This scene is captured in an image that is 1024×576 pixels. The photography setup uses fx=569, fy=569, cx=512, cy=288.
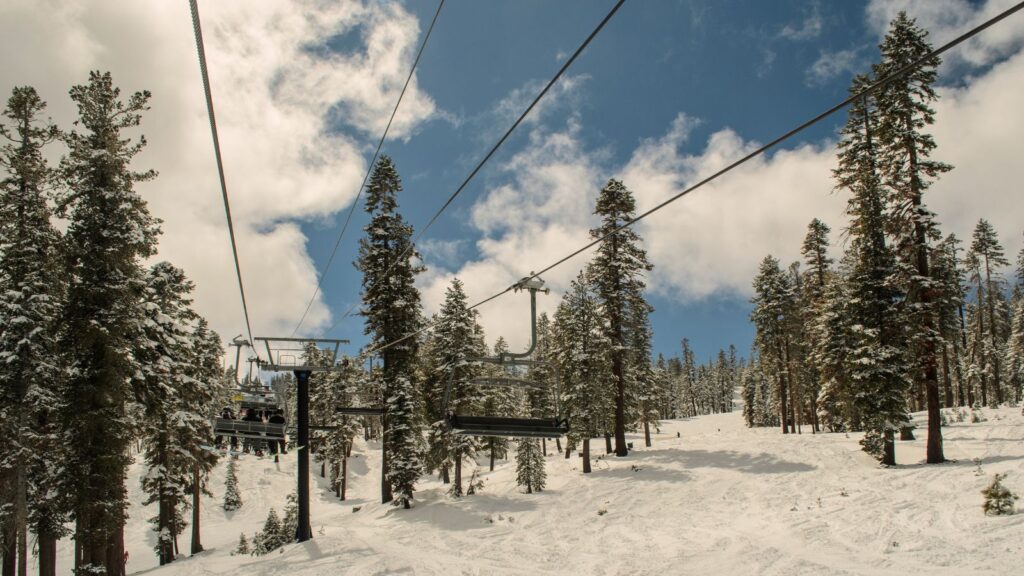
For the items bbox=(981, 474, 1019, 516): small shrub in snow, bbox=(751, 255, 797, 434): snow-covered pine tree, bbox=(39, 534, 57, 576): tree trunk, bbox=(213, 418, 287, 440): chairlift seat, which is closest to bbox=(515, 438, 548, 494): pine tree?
bbox=(213, 418, 287, 440): chairlift seat

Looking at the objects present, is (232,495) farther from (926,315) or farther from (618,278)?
(926,315)

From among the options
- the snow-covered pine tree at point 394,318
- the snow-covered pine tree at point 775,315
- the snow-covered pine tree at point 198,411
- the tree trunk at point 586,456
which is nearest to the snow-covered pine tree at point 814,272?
the snow-covered pine tree at point 775,315

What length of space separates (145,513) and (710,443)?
53999mm

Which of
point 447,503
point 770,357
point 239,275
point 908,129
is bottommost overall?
point 447,503

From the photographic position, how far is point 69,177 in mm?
20000

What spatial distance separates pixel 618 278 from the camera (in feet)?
119

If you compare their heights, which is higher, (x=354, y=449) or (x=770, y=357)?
(x=770, y=357)

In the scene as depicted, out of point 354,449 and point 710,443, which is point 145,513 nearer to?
point 354,449

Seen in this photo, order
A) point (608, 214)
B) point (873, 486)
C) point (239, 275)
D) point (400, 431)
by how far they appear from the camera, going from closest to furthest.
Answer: point (239, 275)
point (873, 486)
point (400, 431)
point (608, 214)

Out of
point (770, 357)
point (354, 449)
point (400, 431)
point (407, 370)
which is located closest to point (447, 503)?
point (400, 431)

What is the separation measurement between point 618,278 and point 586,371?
21.2 ft

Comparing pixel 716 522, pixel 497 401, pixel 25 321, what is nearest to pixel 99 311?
pixel 25 321

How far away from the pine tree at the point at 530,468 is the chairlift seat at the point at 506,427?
16589 millimetres

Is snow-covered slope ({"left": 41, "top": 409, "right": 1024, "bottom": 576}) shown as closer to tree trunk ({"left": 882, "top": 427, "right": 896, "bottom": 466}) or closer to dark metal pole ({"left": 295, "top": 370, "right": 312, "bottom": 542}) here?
tree trunk ({"left": 882, "top": 427, "right": 896, "bottom": 466})
